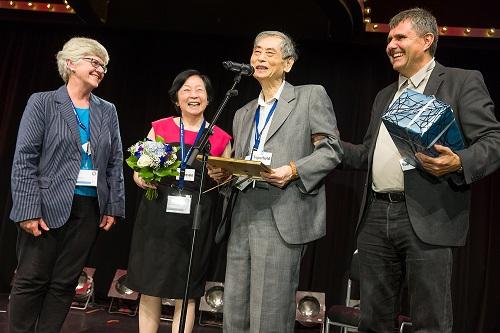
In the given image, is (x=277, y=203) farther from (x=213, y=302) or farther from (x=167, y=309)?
(x=167, y=309)

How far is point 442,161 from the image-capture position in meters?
2.15

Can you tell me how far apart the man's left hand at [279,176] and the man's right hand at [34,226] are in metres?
1.25

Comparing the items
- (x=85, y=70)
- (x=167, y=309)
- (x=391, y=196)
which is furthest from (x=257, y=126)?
(x=167, y=309)

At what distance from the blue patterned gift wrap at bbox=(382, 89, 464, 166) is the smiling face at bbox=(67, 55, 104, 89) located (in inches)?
71.2

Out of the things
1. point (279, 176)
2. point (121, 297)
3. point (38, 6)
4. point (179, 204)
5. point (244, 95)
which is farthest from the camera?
point (38, 6)

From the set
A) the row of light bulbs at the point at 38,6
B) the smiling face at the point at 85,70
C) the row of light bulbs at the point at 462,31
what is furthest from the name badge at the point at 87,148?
the row of light bulbs at the point at 38,6

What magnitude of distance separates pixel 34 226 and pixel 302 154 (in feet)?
4.78

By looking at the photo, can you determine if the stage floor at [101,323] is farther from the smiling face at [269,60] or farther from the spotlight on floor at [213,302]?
the smiling face at [269,60]

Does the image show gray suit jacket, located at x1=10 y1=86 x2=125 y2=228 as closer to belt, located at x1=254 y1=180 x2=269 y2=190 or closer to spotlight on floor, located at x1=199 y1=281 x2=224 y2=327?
belt, located at x1=254 y1=180 x2=269 y2=190

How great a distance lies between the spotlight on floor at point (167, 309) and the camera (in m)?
5.65

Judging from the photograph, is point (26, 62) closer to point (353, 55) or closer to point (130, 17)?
point (130, 17)

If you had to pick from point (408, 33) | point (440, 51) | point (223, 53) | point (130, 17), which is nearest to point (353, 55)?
point (440, 51)

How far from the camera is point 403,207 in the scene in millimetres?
2357

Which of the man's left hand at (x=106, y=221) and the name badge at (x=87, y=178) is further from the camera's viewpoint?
the man's left hand at (x=106, y=221)
